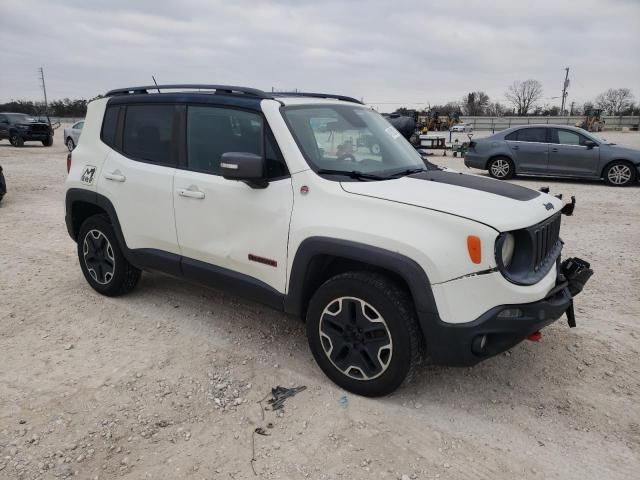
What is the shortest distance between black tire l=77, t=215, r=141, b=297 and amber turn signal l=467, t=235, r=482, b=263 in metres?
3.19

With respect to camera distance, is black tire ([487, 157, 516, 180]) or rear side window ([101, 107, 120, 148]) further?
black tire ([487, 157, 516, 180])

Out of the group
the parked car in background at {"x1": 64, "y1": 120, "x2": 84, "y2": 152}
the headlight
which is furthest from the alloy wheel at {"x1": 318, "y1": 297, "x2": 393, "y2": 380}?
the parked car in background at {"x1": 64, "y1": 120, "x2": 84, "y2": 152}

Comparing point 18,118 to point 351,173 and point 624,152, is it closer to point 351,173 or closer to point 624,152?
point 624,152


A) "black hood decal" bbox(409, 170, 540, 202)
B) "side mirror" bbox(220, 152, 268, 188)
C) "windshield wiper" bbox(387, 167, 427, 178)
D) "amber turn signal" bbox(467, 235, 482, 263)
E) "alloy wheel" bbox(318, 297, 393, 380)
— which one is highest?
"side mirror" bbox(220, 152, 268, 188)

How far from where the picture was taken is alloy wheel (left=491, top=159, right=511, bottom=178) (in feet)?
43.4

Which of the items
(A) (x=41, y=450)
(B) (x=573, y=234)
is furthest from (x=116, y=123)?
(B) (x=573, y=234)

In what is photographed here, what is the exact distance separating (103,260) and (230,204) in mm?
1900

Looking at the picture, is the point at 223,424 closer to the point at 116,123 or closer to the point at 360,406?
the point at 360,406

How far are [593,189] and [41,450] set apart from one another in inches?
478

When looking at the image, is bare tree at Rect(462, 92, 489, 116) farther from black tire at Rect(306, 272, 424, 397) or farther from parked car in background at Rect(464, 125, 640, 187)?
black tire at Rect(306, 272, 424, 397)

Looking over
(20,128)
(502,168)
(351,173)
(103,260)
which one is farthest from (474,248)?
(20,128)

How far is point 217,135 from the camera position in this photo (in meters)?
3.70

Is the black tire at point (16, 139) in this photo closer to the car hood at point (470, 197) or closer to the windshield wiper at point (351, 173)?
the windshield wiper at point (351, 173)

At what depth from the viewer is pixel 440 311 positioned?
2.73m
